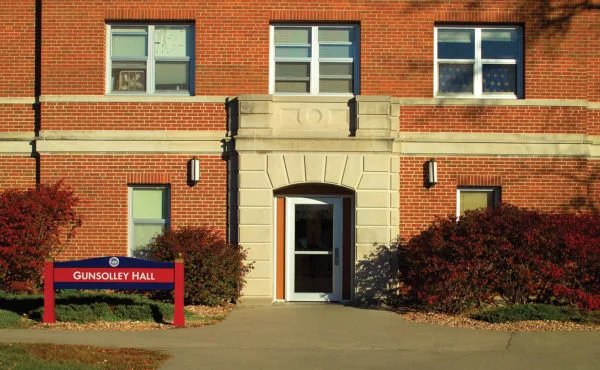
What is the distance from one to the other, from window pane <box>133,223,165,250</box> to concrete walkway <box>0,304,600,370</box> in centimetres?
291

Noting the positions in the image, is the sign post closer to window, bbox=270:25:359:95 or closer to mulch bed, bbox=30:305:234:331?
mulch bed, bbox=30:305:234:331

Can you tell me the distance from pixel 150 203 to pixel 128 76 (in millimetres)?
2418

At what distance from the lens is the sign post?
1189 cm

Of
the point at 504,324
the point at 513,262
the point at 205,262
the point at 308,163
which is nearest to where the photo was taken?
the point at 504,324

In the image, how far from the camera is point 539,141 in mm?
14930

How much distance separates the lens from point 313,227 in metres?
15.0

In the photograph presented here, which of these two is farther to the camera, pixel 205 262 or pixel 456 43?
pixel 456 43

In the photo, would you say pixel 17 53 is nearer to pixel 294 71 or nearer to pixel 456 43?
pixel 294 71

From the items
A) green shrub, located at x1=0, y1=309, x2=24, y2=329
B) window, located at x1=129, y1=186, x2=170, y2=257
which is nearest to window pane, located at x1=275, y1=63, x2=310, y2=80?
window, located at x1=129, y1=186, x2=170, y2=257

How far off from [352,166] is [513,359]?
18.2 feet

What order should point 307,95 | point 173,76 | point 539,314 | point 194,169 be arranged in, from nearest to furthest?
point 539,314 → point 194,169 → point 307,95 → point 173,76

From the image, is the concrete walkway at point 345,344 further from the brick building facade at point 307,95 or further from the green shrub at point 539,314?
the brick building facade at point 307,95

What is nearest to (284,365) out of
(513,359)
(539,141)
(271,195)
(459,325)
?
(513,359)

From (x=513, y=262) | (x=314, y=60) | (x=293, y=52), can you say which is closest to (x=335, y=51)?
(x=314, y=60)
